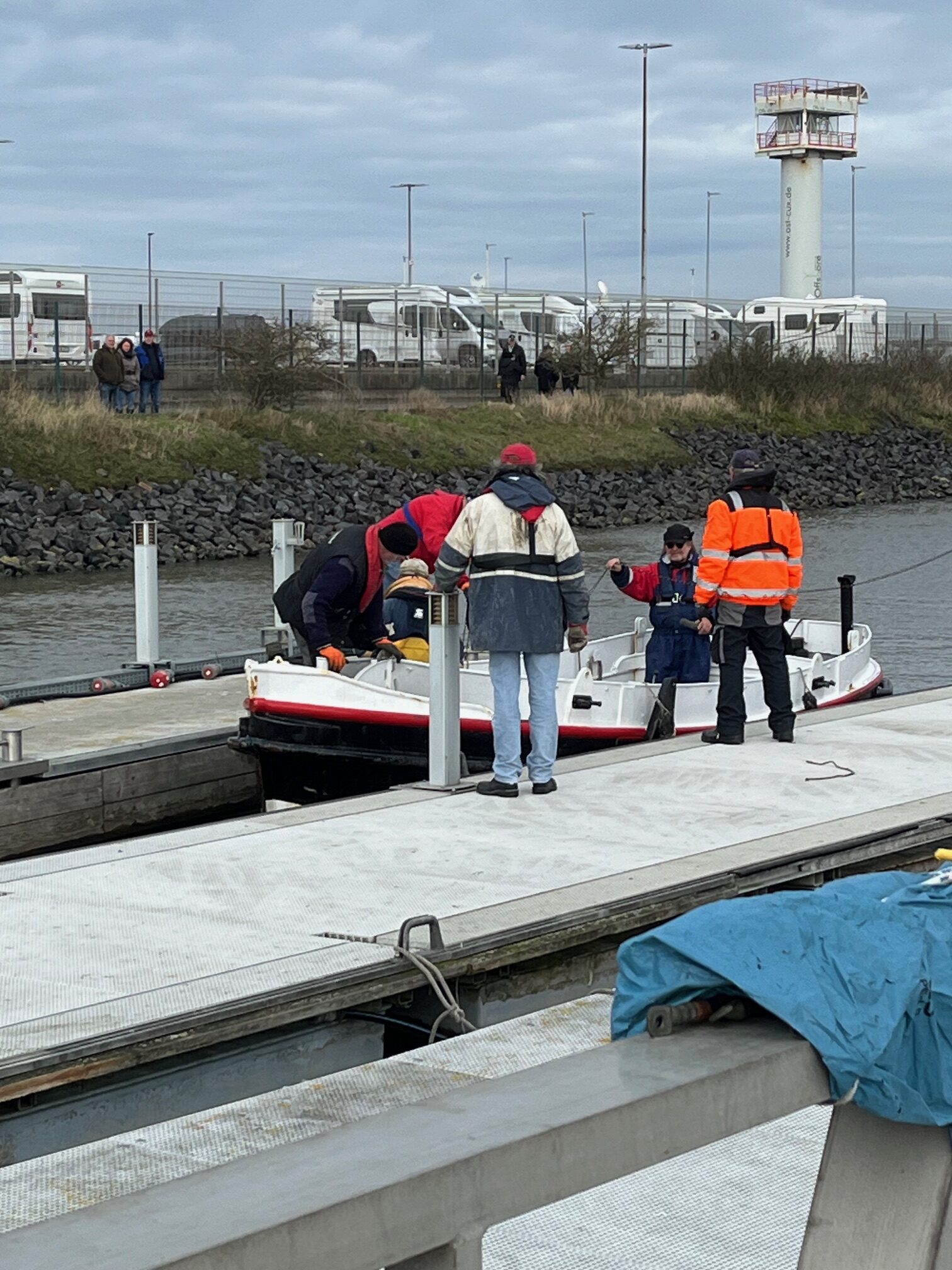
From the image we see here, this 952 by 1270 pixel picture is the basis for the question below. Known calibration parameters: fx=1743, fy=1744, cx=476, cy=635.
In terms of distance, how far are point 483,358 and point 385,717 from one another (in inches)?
1424

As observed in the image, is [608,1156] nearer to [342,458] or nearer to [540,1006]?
[540,1006]

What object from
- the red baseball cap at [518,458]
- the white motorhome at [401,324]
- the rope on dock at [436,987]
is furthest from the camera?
the white motorhome at [401,324]

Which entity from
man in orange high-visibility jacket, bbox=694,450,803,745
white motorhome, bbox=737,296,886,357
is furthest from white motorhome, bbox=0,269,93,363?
man in orange high-visibility jacket, bbox=694,450,803,745

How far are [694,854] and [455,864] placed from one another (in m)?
1.10

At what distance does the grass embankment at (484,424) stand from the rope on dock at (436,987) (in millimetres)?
27128

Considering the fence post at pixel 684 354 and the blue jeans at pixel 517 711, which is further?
the fence post at pixel 684 354

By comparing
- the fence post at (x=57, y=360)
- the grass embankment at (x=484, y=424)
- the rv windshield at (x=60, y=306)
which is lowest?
the grass embankment at (x=484, y=424)

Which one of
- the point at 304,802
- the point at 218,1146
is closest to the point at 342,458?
the point at 304,802

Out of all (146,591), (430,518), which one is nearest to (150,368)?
(146,591)

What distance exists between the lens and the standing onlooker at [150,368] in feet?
117

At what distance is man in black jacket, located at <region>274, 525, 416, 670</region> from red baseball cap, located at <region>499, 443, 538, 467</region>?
2.23 meters

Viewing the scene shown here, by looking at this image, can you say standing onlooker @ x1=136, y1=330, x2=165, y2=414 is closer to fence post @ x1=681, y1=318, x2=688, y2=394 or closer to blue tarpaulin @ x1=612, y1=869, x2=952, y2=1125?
fence post @ x1=681, y1=318, x2=688, y2=394

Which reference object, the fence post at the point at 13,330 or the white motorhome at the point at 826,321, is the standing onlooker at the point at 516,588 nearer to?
the fence post at the point at 13,330

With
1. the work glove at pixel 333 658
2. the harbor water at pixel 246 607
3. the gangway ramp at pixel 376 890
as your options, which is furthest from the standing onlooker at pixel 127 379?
the gangway ramp at pixel 376 890
